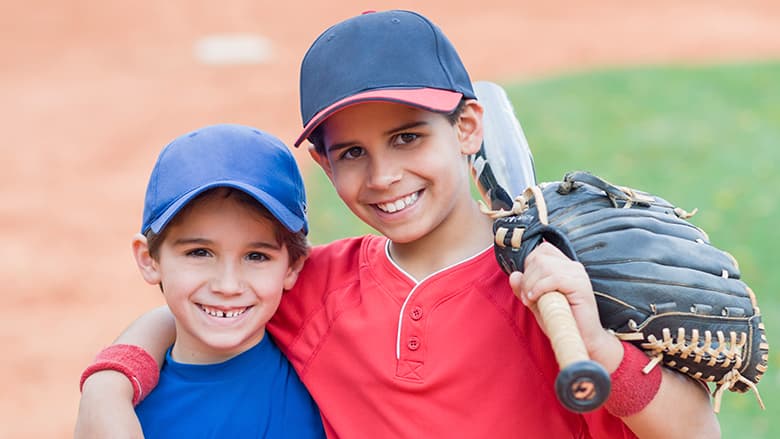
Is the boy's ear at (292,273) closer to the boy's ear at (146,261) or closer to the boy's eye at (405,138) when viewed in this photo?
the boy's ear at (146,261)

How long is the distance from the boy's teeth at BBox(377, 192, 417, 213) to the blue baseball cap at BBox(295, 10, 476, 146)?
0.23m

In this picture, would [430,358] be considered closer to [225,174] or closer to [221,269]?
[221,269]

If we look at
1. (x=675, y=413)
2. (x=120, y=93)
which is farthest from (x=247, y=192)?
(x=120, y=93)

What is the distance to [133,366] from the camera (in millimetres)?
2348

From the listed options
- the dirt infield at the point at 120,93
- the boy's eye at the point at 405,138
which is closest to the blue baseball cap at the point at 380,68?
the boy's eye at the point at 405,138

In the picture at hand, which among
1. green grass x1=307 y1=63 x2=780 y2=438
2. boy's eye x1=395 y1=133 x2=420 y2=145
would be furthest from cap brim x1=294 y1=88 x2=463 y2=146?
green grass x1=307 y1=63 x2=780 y2=438

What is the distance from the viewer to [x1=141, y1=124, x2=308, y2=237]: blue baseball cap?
2271mm

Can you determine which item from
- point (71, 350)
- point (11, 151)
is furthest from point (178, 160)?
point (11, 151)

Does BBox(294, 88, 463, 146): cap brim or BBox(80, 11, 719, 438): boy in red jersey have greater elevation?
BBox(294, 88, 463, 146): cap brim

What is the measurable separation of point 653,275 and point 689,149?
26.5 ft

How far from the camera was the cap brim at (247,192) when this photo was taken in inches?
88.1

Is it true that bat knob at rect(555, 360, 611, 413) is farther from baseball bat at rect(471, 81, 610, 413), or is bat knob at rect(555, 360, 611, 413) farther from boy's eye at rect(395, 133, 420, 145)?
boy's eye at rect(395, 133, 420, 145)

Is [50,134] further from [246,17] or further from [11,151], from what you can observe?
[246,17]

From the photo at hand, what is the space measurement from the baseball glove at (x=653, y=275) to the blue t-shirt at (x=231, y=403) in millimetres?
735
